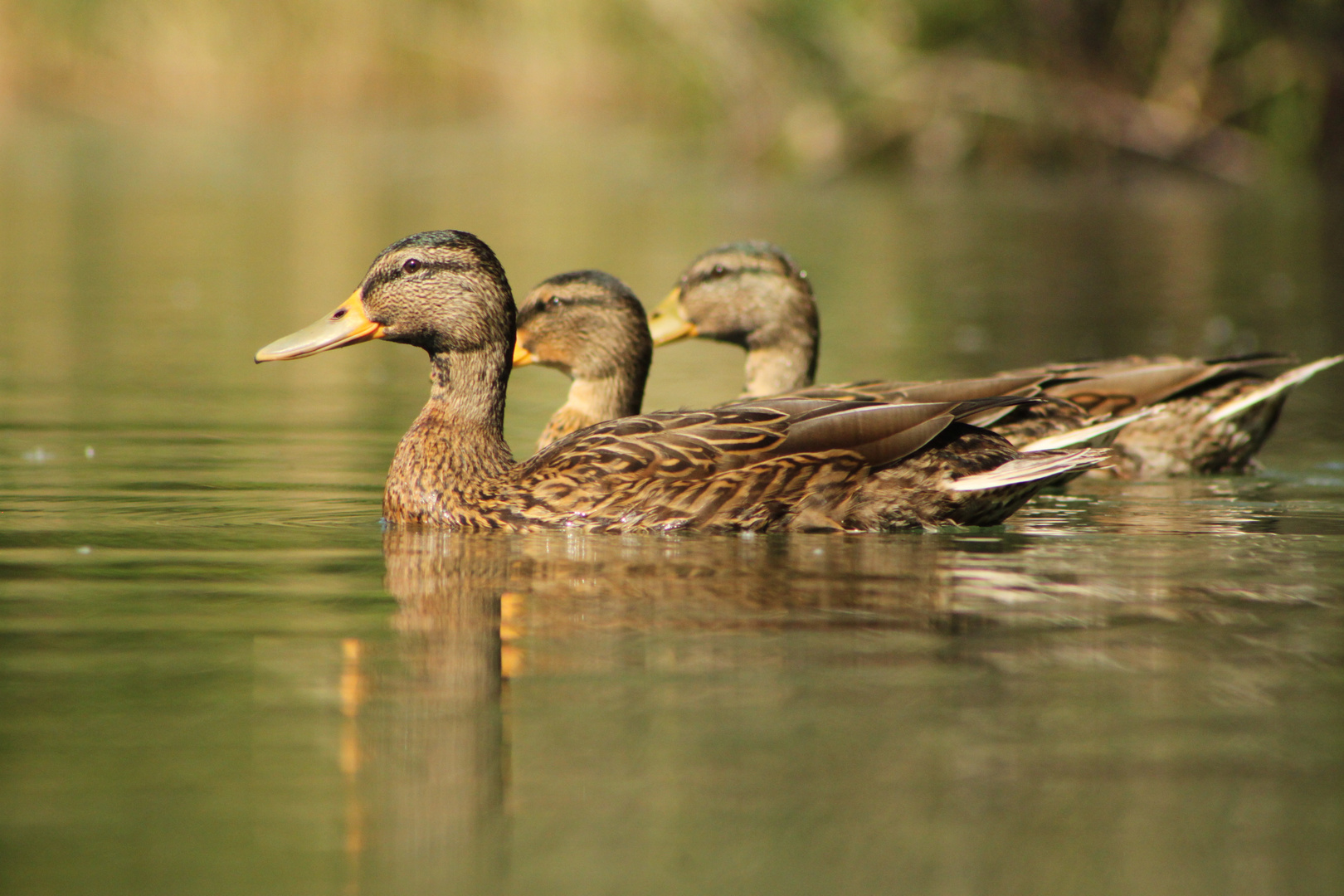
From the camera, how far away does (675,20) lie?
25703 millimetres

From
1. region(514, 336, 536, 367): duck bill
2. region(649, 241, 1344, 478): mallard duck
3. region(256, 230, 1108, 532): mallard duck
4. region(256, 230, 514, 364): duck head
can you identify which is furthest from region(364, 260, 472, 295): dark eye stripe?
region(649, 241, 1344, 478): mallard duck

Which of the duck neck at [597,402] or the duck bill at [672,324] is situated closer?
the duck neck at [597,402]

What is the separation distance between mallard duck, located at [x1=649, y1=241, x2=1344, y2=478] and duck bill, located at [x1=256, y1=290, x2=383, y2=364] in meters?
1.54

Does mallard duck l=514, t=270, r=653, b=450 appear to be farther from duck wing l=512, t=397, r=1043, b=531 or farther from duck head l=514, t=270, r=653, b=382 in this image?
duck wing l=512, t=397, r=1043, b=531

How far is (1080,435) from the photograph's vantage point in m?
6.58

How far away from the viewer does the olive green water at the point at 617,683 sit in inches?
140

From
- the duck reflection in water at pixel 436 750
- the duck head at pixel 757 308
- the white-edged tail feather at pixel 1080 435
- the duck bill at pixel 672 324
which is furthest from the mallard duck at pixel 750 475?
the duck bill at pixel 672 324

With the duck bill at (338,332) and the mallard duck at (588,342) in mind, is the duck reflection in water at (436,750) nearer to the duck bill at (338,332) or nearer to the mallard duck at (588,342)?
the duck bill at (338,332)

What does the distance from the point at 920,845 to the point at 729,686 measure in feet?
3.33

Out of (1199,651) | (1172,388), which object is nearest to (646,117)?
(1172,388)

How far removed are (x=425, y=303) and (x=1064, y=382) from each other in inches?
102

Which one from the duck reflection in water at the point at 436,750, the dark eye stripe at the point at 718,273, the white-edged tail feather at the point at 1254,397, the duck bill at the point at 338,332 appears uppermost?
the dark eye stripe at the point at 718,273

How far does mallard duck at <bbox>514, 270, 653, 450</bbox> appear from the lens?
26.0ft

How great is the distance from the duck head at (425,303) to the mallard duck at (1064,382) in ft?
3.81
